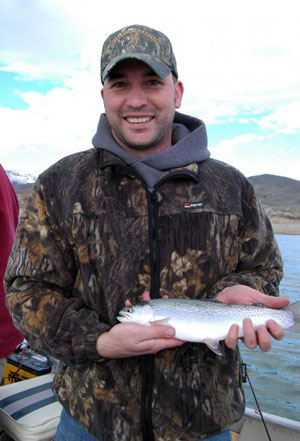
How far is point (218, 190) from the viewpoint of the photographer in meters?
3.03

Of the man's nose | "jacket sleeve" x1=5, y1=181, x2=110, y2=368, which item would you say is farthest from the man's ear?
"jacket sleeve" x1=5, y1=181, x2=110, y2=368

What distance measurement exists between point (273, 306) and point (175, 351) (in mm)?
711

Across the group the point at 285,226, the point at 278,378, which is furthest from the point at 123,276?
the point at 285,226

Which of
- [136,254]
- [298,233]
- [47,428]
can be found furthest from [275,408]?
[298,233]

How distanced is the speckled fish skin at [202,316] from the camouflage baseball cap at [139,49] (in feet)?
5.07

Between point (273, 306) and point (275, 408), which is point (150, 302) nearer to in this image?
point (273, 306)

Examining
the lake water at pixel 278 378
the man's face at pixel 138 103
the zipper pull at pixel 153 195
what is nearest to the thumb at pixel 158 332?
the zipper pull at pixel 153 195

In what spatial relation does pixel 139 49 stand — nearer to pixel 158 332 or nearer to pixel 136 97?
pixel 136 97

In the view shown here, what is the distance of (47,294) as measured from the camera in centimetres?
277

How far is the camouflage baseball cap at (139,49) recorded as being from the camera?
288 centimetres

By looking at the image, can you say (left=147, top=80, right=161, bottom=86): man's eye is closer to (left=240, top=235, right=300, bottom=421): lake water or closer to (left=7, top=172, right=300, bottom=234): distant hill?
(left=240, top=235, right=300, bottom=421): lake water

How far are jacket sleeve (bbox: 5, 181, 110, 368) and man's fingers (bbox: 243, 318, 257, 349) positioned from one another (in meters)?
0.90

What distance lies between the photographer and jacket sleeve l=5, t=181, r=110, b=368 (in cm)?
262

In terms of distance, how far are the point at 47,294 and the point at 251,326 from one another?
4.38 feet
